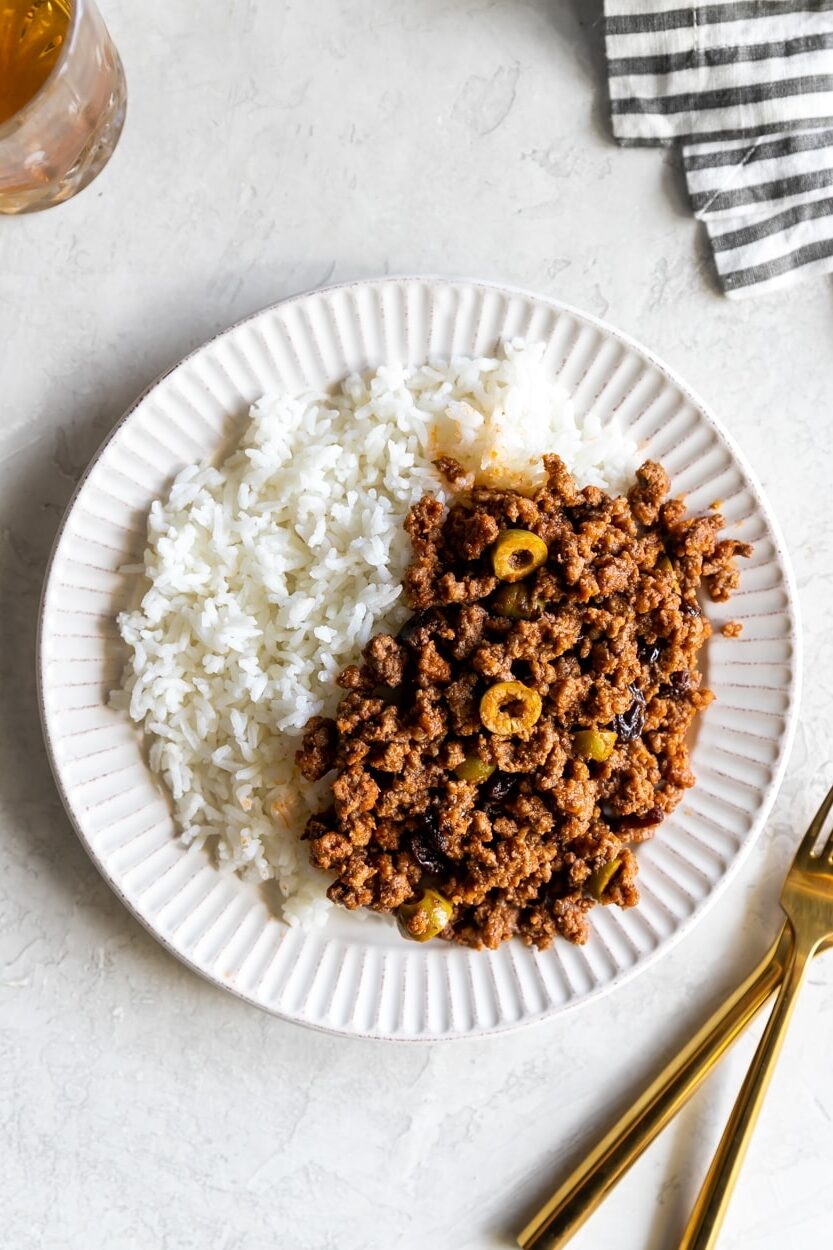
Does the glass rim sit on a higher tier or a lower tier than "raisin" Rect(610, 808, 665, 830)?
higher

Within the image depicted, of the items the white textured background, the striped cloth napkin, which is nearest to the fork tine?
the white textured background

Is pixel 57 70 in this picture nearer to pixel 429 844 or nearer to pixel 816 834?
pixel 429 844

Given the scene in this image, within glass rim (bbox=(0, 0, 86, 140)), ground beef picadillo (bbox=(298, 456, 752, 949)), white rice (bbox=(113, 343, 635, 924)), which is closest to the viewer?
glass rim (bbox=(0, 0, 86, 140))

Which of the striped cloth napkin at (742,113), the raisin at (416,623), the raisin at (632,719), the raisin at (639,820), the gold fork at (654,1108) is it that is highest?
the striped cloth napkin at (742,113)

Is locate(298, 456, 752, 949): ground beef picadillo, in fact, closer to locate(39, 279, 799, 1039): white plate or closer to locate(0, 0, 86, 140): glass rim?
locate(39, 279, 799, 1039): white plate

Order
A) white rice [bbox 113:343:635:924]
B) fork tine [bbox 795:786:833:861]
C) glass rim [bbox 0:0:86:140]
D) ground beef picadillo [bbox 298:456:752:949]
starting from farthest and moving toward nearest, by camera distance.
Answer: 1. fork tine [bbox 795:786:833:861]
2. white rice [bbox 113:343:635:924]
3. ground beef picadillo [bbox 298:456:752:949]
4. glass rim [bbox 0:0:86:140]

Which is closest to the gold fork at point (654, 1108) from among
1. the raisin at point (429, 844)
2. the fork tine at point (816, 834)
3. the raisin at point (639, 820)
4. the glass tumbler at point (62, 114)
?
the fork tine at point (816, 834)

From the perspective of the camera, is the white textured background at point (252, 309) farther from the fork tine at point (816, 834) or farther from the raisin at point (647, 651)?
the raisin at point (647, 651)
